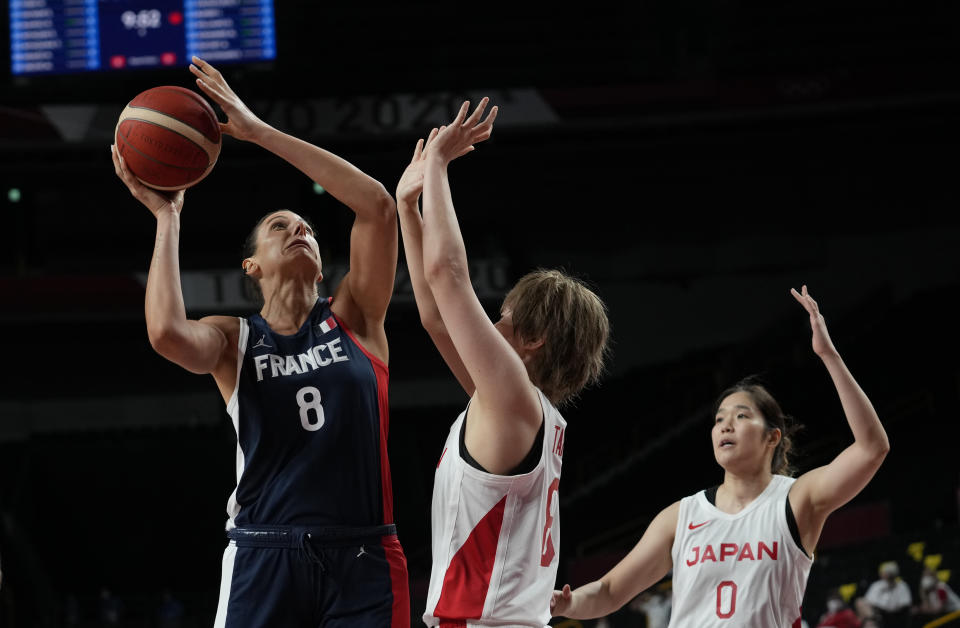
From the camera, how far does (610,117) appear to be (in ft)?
47.4

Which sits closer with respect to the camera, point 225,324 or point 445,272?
point 445,272

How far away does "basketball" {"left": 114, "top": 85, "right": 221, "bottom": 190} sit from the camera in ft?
10.6

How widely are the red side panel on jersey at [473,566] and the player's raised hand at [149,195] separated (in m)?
1.28

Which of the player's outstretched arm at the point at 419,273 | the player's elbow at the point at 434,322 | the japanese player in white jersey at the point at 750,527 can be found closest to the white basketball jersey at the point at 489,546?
the player's outstretched arm at the point at 419,273

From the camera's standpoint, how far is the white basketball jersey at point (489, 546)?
248 centimetres

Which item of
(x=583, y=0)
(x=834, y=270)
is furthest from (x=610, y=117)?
(x=834, y=270)

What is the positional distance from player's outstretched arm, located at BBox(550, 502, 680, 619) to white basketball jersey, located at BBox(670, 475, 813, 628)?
0.05 meters

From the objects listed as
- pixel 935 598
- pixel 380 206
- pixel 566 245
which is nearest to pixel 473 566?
pixel 380 206

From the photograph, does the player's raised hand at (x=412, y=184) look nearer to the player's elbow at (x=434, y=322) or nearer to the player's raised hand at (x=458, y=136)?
the player's raised hand at (x=458, y=136)

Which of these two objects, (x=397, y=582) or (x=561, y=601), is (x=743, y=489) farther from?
(x=397, y=582)

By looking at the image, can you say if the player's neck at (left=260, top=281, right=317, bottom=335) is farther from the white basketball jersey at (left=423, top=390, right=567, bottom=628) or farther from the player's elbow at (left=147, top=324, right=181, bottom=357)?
the white basketball jersey at (left=423, top=390, right=567, bottom=628)

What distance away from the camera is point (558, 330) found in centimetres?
270

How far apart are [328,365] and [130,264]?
1408cm

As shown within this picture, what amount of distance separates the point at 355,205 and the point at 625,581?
5.11 ft
